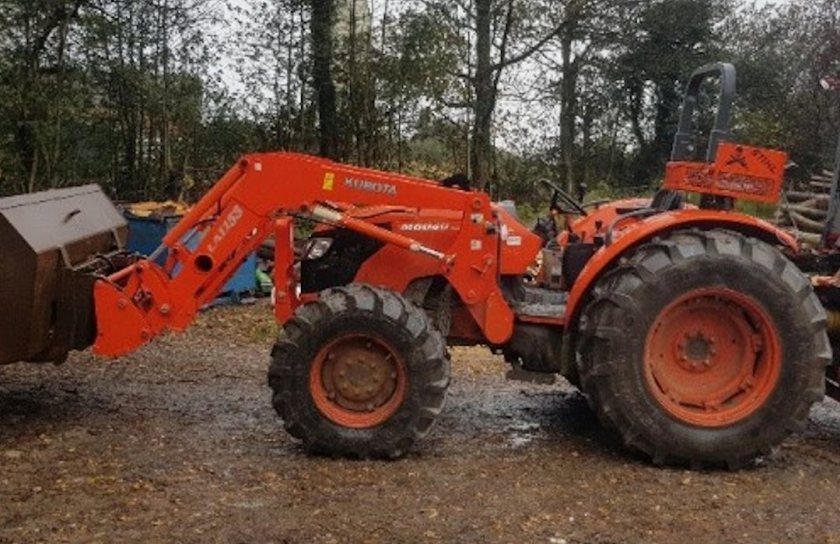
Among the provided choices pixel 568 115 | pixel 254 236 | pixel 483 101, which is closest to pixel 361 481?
pixel 254 236

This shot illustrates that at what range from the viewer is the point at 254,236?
5.88 metres

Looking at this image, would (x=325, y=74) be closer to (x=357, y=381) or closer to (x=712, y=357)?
(x=357, y=381)

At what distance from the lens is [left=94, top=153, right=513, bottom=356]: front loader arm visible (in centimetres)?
581

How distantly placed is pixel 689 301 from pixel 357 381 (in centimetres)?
184

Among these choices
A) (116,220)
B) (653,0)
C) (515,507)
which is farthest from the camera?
(653,0)

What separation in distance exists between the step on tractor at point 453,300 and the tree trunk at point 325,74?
29.6 feet

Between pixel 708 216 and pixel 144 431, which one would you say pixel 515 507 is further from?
pixel 144 431

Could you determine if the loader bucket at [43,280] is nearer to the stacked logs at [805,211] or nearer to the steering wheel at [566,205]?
the steering wheel at [566,205]

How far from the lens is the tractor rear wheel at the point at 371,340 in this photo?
5.50 meters

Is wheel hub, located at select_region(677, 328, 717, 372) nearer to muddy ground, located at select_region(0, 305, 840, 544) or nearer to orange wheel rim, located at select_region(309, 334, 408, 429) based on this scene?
muddy ground, located at select_region(0, 305, 840, 544)

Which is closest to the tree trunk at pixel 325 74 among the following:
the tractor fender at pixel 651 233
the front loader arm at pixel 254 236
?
the front loader arm at pixel 254 236

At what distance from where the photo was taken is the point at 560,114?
19.4m

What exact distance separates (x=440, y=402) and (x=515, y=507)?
0.89 metres

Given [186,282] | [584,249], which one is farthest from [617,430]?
[186,282]
